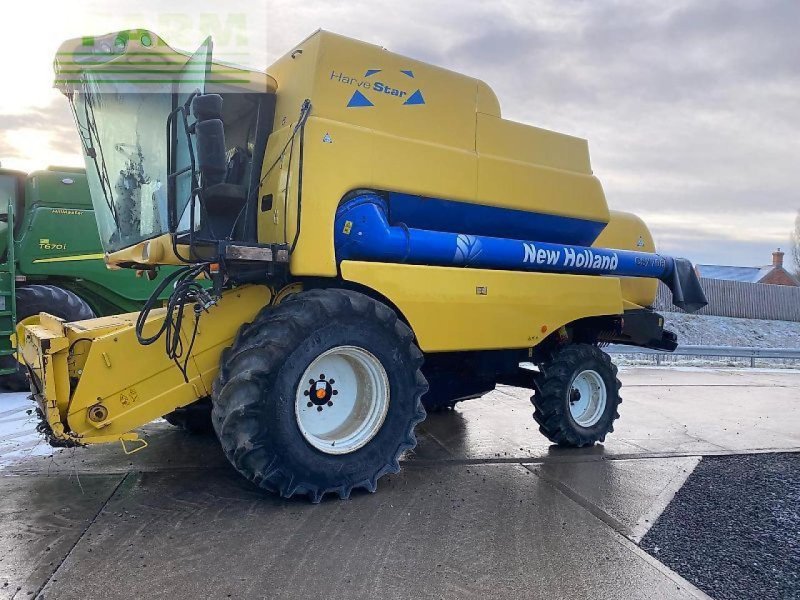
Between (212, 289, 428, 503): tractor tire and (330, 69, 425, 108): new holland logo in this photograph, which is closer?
(212, 289, 428, 503): tractor tire

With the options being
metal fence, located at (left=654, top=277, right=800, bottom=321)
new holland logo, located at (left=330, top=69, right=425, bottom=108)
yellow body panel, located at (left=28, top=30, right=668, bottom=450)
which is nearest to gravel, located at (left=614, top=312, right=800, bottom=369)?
metal fence, located at (left=654, top=277, right=800, bottom=321)

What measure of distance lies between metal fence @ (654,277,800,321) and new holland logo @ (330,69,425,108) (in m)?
22.7

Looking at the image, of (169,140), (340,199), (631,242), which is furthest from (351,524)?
(631,242)

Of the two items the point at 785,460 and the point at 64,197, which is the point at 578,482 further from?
the point at 64,197

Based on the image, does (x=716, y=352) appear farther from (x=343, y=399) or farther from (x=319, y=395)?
(x=319, y=395)

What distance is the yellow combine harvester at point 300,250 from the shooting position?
3916mm

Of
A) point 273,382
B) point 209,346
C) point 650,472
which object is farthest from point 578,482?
point 209,346

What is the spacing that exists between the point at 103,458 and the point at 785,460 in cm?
584

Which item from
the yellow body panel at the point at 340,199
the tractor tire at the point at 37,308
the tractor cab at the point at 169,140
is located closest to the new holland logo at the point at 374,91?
the yellow body panel at the point at 340,199

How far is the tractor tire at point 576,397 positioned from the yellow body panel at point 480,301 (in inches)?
16.3

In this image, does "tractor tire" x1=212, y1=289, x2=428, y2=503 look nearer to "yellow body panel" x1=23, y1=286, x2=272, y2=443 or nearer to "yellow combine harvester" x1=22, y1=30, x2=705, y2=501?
"yellow combine harvester" x1=22, y1=30, x2=705, y2=501

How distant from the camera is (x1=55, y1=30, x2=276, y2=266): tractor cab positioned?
4.01 meters

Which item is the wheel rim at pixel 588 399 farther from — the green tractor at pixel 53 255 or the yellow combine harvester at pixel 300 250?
the green tractor at pixel 53 255

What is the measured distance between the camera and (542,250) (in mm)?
5574
